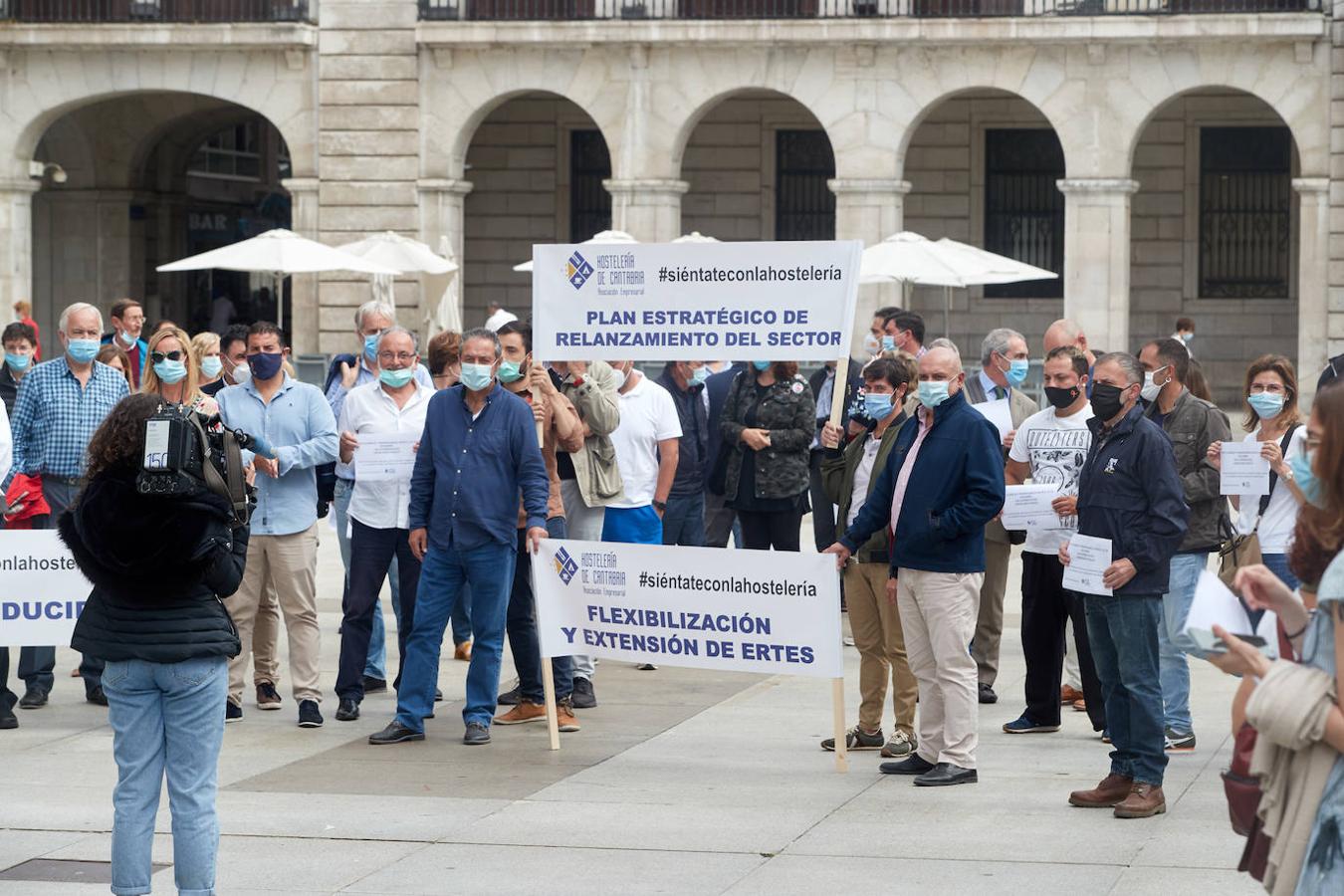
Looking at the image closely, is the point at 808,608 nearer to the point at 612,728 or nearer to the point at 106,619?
the point at 612,728

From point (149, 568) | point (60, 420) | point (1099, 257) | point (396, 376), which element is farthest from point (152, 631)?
point (1099, 257)

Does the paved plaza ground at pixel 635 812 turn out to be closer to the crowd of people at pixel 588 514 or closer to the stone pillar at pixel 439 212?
the crowd of people at pixel 588 514

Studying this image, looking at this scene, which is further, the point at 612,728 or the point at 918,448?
the point at 612,728

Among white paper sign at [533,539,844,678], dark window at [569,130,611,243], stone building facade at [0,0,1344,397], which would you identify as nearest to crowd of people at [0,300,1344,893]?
white paper sign at [533,539,844,678]

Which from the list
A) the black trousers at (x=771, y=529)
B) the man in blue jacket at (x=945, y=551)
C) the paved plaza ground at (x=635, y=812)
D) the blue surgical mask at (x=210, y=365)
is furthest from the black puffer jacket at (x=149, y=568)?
the black trousers at (x=771, y=529)

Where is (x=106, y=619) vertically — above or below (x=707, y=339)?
below

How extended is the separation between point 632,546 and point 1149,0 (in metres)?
20.5

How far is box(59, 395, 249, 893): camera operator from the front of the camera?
241 inches

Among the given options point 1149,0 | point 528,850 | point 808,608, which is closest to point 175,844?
point 528,850

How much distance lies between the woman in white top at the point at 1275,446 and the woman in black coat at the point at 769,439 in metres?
2.76

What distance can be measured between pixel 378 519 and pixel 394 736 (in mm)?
1165

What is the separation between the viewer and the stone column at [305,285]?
28.9 metres

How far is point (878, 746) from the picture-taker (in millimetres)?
9398

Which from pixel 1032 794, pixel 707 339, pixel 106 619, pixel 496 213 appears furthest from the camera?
pixel 496 213
